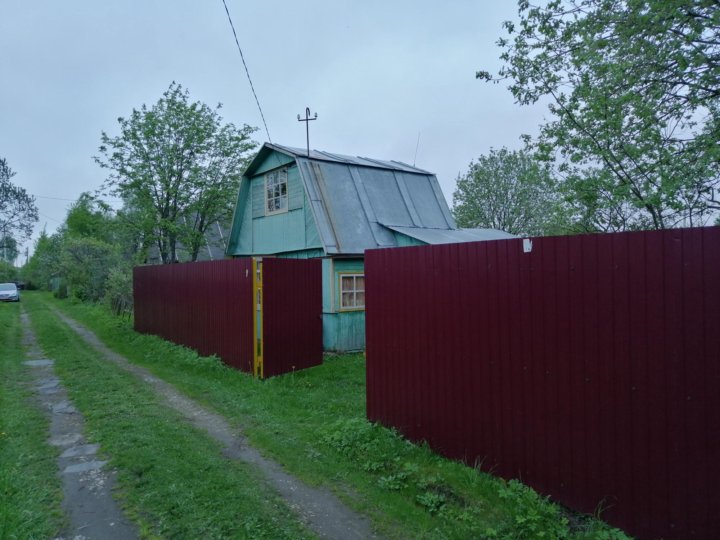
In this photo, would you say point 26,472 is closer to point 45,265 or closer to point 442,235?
point 442,235

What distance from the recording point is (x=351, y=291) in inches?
453

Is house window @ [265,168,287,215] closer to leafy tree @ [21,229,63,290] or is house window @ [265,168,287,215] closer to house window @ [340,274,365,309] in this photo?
house window @ [340,274,365,309]

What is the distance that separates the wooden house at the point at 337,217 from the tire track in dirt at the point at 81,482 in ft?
20.0

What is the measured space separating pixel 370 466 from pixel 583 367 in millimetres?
2223

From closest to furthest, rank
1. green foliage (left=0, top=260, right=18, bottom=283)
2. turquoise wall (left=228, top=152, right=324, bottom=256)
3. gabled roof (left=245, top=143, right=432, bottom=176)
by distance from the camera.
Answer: turquoise wall (left=228, top=152, right=324, bottom=256)
gabled roof (left=245, top=143, right=432, bottom=176)
green foliage (left=0, top=260, right=18, bottom=283)

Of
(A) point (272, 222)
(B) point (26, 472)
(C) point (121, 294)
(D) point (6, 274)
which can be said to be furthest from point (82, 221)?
(B) point (26, 472)

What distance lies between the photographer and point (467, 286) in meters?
4.28

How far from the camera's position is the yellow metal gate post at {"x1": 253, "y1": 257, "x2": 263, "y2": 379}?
821cm

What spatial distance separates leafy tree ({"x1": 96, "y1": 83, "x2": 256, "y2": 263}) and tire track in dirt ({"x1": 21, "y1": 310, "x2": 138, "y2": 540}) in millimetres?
10509

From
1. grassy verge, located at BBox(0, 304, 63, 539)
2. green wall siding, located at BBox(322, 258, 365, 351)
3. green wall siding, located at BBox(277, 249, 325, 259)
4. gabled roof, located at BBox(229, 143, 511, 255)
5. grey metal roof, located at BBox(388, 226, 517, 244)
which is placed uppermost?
gabled roof, located at BBox(229, 143, 511, 255)

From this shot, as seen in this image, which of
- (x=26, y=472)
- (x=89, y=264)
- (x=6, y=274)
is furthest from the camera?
(x=6, y=274)

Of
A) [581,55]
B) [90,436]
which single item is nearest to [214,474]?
[90,436]

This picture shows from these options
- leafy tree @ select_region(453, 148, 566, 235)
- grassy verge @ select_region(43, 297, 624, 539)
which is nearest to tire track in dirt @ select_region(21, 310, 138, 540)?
grassy verge @ select_region(43, 297, 624, 539)

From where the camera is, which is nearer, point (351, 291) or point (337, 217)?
point (337, 217)
